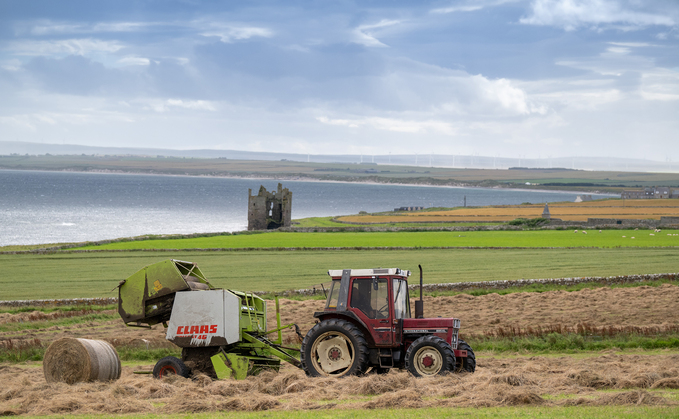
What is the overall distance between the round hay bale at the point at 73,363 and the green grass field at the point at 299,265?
14.8 meters

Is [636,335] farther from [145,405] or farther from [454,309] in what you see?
[145,405]

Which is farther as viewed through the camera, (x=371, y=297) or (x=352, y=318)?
(x=371, y=297)

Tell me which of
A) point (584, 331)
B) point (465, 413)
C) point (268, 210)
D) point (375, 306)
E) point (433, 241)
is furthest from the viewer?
point (268, 210)

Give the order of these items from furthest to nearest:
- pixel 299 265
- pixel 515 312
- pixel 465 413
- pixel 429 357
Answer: pixel 299 265 < pixel 515 312 < pixel 429 357 < pixel 465 413

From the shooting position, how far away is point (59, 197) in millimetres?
170875

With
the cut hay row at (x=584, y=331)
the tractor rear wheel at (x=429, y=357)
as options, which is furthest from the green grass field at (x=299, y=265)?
the tractor rear wheel at (x=429, y=357)

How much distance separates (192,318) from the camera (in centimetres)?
1166

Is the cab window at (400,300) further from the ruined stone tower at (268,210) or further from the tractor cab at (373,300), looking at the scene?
the ruined stone tower at (268,210)

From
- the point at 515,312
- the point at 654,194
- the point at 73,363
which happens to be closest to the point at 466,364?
the point at 73,363

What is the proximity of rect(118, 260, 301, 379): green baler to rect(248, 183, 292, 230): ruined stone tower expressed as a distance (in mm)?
61746

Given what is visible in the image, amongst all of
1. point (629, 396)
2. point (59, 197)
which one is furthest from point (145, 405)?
A: point (59, 197)

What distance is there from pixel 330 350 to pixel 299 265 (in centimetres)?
2389

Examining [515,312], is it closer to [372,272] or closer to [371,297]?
[371,297]

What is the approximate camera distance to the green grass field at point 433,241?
46500mm
